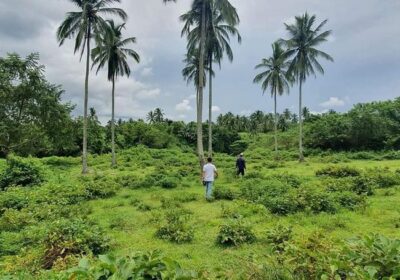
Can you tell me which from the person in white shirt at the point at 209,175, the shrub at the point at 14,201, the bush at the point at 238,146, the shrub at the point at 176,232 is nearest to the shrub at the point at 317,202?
the person in white shirt at the point at 209,175

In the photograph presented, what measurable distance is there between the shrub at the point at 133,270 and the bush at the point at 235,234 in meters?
4.91

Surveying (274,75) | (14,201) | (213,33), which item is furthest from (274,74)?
(14,201)

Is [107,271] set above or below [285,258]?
above

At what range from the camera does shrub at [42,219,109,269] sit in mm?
7793

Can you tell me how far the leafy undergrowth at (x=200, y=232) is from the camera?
4.19 metres

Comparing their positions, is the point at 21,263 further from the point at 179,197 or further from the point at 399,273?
the point at 179,197

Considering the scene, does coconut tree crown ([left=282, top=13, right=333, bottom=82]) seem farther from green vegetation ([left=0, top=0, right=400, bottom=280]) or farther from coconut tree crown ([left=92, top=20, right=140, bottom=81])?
coconut tree crown ([left=92, top=20, right=140, bottom=81])

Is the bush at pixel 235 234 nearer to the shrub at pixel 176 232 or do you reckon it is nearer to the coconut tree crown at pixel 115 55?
the shrub at pixel 176 232

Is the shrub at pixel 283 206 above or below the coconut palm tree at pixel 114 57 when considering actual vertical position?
below

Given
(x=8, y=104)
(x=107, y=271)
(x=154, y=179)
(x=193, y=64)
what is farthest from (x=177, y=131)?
(x=107, y=271)

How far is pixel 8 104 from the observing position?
2745 cm

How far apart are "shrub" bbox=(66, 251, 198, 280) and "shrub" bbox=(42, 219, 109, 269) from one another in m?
4.15

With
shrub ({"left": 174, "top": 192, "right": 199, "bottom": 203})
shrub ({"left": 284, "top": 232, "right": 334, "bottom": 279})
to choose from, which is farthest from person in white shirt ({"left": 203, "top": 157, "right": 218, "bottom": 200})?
shrub ({"left": 284, "top": 232, "right": 334, "bottom": 279})

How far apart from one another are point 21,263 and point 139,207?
20.1 feet
